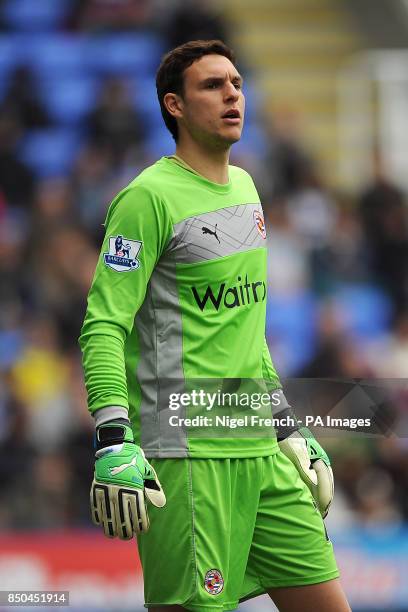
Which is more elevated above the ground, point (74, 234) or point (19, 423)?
point (74, 234)

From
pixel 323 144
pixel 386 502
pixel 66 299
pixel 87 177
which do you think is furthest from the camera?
pixel 323 144

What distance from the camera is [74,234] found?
30.3ft

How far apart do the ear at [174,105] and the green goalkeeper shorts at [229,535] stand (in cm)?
102

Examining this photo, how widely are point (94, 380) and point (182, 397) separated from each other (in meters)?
0.32

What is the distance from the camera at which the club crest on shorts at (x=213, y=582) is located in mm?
3668

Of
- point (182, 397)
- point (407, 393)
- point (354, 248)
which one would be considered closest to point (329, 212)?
point (354, 248)

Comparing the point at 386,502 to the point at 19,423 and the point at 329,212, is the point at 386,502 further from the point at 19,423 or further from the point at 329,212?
the point at 329,212

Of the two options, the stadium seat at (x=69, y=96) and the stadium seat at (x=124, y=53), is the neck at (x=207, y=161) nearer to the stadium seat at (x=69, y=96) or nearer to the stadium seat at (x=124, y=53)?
the stadium seat at (x=69, y=96)

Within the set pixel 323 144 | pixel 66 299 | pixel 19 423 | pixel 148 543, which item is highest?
pixel 323 144

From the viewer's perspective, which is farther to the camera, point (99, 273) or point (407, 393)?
point (407, 393)

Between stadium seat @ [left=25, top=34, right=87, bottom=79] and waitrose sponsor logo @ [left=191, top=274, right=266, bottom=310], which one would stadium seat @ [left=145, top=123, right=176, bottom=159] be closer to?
stadium seat @ [left=25, top=34, right=87, bottom=79]

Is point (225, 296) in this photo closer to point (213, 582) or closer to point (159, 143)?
point (213, 582)

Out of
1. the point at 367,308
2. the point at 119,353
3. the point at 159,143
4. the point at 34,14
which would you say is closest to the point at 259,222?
the point at 119,353

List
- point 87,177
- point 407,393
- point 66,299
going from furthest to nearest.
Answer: point 87,177 → point 66,299 → point 407,393
